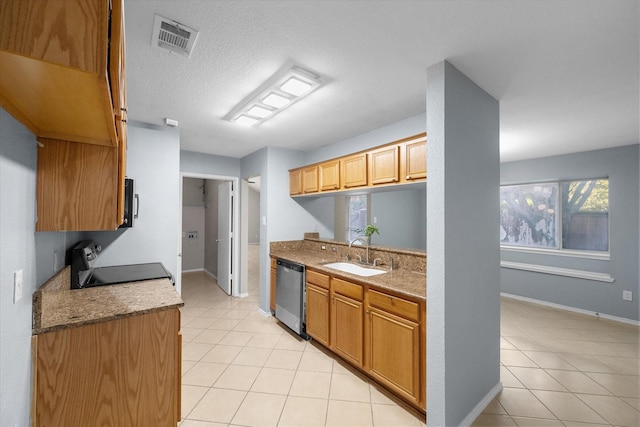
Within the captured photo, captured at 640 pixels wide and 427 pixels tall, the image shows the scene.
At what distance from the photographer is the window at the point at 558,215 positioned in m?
4.02

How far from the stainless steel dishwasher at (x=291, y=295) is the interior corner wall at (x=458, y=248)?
1590 mm

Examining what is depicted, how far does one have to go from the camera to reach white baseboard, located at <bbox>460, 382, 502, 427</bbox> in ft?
6.10

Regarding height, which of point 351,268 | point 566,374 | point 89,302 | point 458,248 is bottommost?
point 566,374

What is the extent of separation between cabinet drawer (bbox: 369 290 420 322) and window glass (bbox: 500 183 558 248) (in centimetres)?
411

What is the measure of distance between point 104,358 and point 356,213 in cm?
360

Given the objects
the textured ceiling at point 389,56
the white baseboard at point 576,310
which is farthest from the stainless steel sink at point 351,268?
the white baseboard at point 576,310

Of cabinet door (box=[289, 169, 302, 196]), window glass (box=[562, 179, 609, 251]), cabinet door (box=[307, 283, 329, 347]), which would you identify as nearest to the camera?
cabinet door (box=[307, 283, 329, 347])

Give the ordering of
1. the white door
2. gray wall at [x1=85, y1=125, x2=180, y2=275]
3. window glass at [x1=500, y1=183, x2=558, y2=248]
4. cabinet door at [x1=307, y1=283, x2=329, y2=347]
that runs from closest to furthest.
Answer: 1. cabinet door at [x1=307, y1=283, x2=329, y2=347]
2. gray wall at [x1=85, y1=125, x2=180, y2=275]
3. window glass at [x1=500, y1=183, x2=558, y2=248]
4. the white door

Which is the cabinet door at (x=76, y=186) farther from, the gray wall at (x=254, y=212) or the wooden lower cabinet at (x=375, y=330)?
the gray wall at (x=254, y=212)

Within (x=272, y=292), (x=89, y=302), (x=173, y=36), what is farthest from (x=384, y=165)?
(x=89, y=302)

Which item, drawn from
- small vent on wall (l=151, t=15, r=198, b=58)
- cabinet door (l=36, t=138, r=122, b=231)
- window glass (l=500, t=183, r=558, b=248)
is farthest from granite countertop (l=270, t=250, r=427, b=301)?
window glass (l=500, t=183, r=558, b=248)

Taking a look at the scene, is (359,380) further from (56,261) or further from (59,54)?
(59,54)

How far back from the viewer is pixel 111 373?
54.4 inches

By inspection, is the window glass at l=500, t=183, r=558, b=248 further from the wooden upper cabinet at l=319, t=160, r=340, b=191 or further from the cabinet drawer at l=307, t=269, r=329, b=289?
the cabinet drawer at l=307, t=269, r=329, b=289
